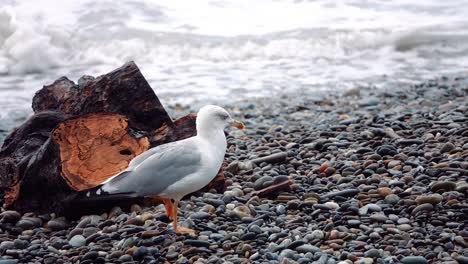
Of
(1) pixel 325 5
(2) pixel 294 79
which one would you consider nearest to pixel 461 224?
(2) pixel 294 79

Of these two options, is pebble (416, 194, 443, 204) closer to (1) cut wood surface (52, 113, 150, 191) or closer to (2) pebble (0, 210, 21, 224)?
(1) cut wood surface (52, 113, 150, 191)

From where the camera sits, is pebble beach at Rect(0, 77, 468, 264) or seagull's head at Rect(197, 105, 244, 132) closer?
pebble beach at Rect(0, 77, 468, 264)

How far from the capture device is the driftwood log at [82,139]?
17.0 feet

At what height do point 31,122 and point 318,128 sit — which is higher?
point 31,122

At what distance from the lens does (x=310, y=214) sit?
4.91 m

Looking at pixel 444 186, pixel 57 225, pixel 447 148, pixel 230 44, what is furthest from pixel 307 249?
pixel 230 44

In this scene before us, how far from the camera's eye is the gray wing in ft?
15.3

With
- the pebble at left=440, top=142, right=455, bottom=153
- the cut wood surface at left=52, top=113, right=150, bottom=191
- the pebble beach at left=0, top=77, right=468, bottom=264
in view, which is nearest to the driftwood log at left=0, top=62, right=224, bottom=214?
the cut wood surface at left=52, top=113, right=150, bottom=191

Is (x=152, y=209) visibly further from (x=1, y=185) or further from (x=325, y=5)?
(x=325, y=5)

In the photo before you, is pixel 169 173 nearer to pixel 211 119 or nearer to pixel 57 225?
pixel 211 119

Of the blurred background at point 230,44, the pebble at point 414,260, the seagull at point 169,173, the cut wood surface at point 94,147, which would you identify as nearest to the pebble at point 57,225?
the cut wood surface at point 94,147

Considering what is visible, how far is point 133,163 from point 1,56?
8433 millimetres

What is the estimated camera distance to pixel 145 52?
1306 centimetres

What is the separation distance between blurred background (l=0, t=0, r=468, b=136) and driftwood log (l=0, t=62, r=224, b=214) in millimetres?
3459
